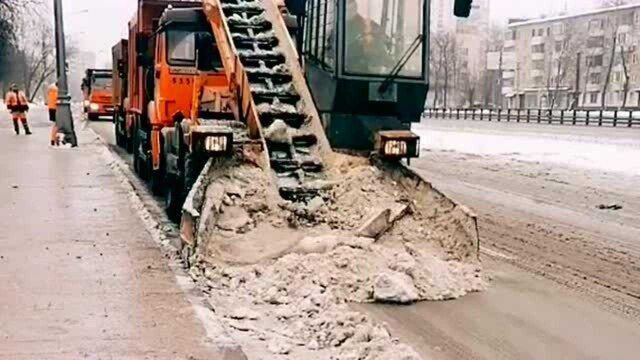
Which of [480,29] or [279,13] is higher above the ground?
[480,29]

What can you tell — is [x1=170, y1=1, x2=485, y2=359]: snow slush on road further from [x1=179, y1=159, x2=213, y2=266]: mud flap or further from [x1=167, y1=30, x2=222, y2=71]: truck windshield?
[x1=167, y1=30, x2=222, y2=71]: truck windshield

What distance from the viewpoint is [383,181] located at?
9.02 meters

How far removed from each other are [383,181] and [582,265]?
2.52 metres

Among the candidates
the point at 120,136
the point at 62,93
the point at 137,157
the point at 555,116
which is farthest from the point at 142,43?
the point at 555,116

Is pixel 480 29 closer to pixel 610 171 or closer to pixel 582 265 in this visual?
pixel 610 171

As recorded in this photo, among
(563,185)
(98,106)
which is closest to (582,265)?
(563,185)

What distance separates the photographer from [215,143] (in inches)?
345

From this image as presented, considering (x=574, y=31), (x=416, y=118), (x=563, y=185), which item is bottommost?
(x=563, y=185)

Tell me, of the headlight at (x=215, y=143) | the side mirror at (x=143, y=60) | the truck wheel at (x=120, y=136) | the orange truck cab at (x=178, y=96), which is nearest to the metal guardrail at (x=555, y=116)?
the truck wheel at (x=120, y=136)

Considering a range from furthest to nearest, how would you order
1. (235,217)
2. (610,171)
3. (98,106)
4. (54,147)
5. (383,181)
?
1. (98,106)
2. (54,147)
3. (610,171)
4. (383,181)
5. (235,217)

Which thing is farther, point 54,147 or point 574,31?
point 574,31

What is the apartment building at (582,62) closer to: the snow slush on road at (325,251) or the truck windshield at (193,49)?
the truck windshield at (193,49)

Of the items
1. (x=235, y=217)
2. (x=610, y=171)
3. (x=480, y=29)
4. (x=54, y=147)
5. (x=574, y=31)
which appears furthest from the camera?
(x=480, y=29)

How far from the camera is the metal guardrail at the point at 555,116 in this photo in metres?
47.0
